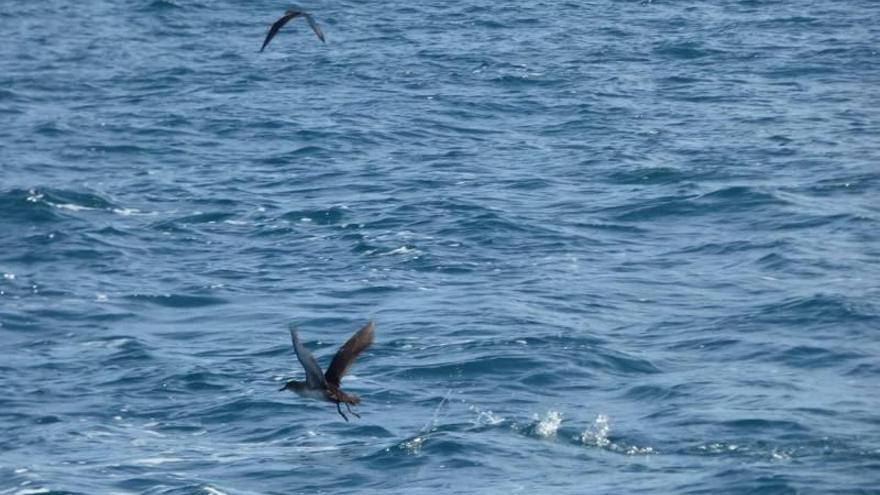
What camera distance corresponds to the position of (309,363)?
624 inches

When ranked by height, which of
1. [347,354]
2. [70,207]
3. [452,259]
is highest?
[347,354]

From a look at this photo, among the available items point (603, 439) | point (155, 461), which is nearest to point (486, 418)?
point (603, 439)

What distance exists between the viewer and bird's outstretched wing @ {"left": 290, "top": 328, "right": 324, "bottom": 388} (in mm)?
15509

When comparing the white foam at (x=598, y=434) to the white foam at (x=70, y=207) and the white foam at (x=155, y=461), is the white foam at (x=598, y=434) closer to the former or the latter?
the white foam at (x=155, y=461)

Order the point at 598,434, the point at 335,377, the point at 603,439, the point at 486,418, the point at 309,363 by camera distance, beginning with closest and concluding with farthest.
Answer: the point at 309,363, the point at 335,377, the point at 603,439, the point at 598,434, the point at 486,418

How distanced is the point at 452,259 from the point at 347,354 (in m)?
14.9

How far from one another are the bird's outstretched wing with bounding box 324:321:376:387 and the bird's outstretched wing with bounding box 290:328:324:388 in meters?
0.25

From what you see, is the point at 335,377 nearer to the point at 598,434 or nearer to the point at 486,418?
the point at 598,434

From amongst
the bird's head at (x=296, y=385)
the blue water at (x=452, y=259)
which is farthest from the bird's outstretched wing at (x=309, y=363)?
the blue water at (x=452, y=259)

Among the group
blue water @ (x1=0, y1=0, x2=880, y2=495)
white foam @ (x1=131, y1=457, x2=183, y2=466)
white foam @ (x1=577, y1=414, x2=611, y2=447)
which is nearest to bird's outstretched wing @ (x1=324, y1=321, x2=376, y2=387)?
blue water @ (x1=0, y1=0, x2=880, y2=495)

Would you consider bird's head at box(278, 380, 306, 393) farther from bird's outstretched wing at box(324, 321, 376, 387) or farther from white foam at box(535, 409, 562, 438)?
white foam at box(535, 409, 562, 438)

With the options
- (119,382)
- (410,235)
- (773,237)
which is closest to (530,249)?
(410,235)

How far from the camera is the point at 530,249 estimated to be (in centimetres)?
3219

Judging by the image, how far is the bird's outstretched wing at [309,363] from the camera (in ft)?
50.9
